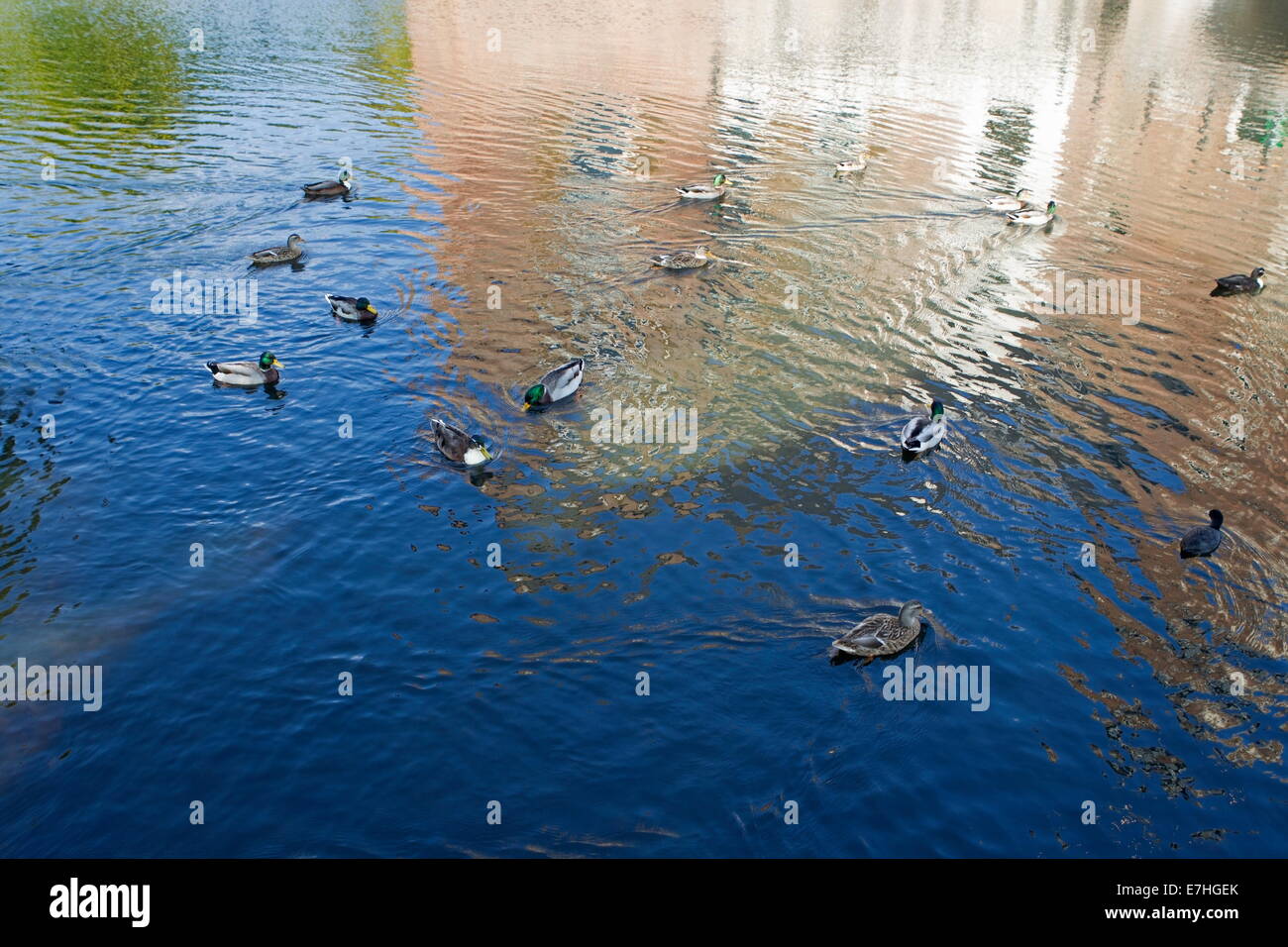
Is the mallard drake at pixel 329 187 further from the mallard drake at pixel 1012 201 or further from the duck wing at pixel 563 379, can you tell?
the mallard drake at pixel 1012 201

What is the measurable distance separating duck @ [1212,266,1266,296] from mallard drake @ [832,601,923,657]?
75.3ft

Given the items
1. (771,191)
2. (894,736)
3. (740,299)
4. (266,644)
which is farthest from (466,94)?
(894,736)

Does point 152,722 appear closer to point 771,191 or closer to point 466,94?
point 771,191

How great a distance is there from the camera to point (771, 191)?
4044cm

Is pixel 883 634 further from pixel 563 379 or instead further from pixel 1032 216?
pixel 1032 216

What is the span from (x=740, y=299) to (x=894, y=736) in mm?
18580

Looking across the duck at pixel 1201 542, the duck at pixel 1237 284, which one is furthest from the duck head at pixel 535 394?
the duck at pixel 1237 284

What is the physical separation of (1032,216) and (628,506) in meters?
25.7

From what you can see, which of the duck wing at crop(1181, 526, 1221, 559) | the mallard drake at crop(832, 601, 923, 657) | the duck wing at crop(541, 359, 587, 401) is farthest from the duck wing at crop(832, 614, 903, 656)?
the duck wing at crop(541, 359, 587, 401)

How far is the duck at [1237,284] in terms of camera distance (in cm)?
3128

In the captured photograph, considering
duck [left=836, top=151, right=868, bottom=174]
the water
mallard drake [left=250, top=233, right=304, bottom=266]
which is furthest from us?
duck [left=836, top=151, right=868, bottom=174]

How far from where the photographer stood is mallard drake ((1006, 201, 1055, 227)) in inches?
1436

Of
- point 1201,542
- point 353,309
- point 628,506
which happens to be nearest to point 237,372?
point 353,309

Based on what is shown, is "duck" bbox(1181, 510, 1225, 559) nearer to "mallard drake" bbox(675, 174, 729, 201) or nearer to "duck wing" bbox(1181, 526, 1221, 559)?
"duck wing" bbox(1181, 526, 1221, 559)
